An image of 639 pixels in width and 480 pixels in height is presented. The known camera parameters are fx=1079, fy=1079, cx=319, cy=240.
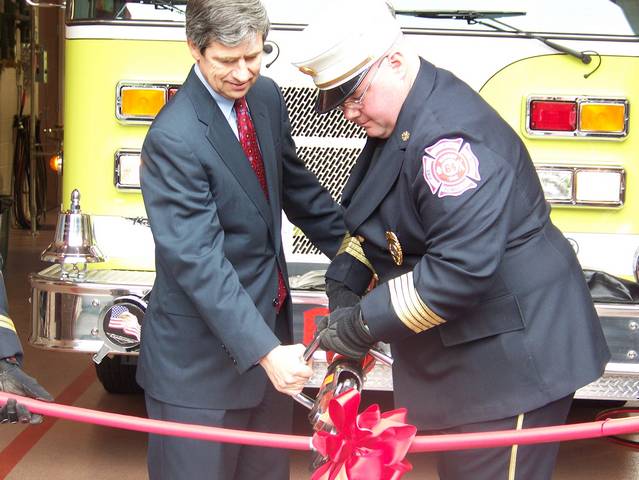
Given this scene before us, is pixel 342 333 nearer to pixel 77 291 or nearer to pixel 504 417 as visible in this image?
pixel 504 417

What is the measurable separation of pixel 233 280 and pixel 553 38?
2.03 m

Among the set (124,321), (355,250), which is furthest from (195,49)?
(124,321)

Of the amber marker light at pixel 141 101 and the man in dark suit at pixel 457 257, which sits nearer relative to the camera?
the man in dark suit at pixel 457 257

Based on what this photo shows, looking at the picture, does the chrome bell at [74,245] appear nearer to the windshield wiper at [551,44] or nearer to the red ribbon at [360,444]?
the windshield wiper at [551,44]

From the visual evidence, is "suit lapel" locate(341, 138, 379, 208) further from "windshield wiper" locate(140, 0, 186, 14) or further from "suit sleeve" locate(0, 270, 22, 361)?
"windshield wiper" locate(140, 0, 186, 14)

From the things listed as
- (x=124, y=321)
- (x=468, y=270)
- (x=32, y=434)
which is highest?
(x=468, y=270)

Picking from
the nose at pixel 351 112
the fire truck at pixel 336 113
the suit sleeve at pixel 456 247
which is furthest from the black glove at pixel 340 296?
the fire truck at pixel 336 113

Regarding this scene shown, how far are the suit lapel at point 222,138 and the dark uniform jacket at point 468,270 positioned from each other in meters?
0.33

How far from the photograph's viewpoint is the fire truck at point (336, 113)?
4.20 meters

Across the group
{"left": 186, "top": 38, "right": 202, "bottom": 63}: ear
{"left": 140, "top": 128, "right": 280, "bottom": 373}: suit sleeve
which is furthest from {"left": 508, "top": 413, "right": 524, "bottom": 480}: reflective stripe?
{"left": 186, "top": 38, "right": 202, "bottom": 63}: ear

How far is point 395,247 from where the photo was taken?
2.67 meters

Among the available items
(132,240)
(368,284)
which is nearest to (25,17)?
(132,240)

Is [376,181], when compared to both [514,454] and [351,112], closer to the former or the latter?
[351,112]

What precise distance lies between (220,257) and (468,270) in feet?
2.30
